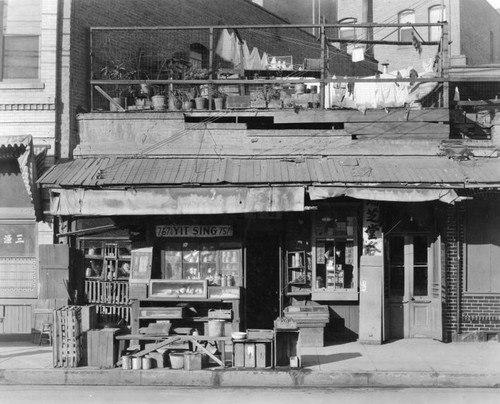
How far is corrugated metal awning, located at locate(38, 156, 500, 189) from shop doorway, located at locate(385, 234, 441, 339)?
1807 millimetres

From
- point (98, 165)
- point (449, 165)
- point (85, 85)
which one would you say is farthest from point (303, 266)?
point (85, 85)

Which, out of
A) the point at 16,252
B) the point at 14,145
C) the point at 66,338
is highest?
the point at 14,145

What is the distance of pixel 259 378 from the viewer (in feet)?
35.5

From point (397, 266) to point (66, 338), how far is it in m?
7.35

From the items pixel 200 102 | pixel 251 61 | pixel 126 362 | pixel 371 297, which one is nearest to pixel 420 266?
pixel 371 297

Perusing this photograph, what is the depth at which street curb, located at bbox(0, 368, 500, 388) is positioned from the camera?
35.2 feet

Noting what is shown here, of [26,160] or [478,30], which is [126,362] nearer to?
[26,160]

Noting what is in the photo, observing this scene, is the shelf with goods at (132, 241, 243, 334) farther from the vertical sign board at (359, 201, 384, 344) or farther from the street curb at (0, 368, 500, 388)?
the vertical sign board at (359, 201, 384, 344)

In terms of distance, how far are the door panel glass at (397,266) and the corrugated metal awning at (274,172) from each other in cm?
Answer: 191

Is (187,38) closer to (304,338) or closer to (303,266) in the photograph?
(303,266)

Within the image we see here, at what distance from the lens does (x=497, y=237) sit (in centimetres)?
1425

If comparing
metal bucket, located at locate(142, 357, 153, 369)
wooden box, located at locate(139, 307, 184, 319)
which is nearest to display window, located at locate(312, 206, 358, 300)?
wooden box, located at locate(139, 307, 184, 319)

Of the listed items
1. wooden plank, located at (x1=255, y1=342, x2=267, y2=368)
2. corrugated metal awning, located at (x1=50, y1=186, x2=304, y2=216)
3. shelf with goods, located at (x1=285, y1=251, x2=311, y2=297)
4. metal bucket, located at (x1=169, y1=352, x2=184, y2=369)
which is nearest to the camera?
wooden plank, located at (x1=255, y1=342, x2=267, y2=368)

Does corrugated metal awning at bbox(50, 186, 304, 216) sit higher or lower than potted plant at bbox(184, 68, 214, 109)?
lower
